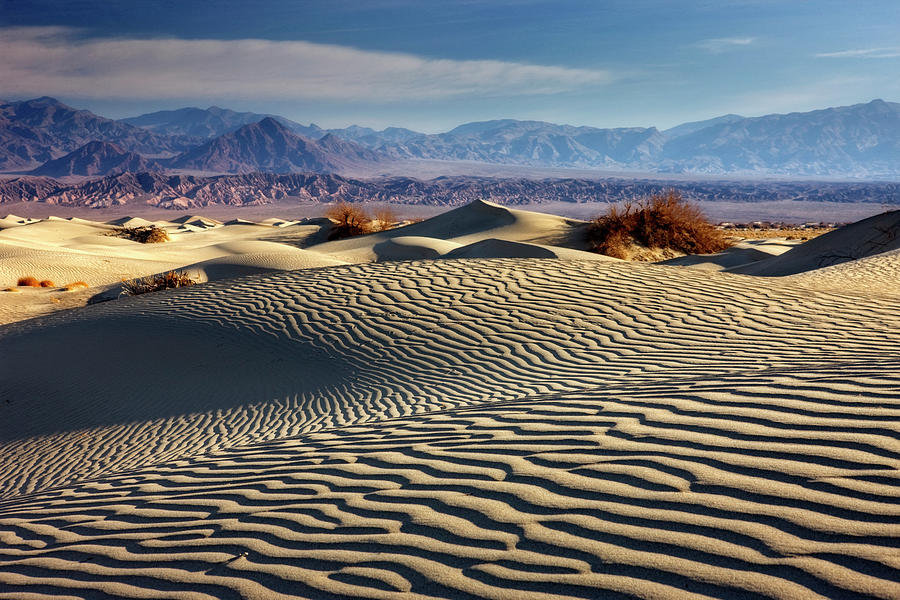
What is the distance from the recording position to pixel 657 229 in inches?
820

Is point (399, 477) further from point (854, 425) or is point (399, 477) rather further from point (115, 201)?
point (115, 201)

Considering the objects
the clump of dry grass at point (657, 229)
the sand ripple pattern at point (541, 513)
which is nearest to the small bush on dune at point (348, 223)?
the clump of dry grass at point (657, 229)

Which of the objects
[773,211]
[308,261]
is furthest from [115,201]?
[308,261]

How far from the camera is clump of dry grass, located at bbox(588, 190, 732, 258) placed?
20.6 metres

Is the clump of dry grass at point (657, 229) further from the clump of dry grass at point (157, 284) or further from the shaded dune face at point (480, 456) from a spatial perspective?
the clump of dry grass at point (157, 284)

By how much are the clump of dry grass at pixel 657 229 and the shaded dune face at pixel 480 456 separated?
1178 cm

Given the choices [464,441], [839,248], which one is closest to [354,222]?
[839,248]

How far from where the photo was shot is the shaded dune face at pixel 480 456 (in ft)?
8.25

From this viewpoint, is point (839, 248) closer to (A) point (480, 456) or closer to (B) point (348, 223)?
(A) point (480, 456)

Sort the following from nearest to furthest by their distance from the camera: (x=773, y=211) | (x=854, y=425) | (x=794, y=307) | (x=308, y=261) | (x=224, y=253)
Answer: (x=854, y=425)
(x=794, y=307)
(x=308, y=261)
(x=224, y=253)
(x=773, y=211)

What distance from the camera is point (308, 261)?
19.0 metres

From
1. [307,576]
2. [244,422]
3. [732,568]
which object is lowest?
[244,422]

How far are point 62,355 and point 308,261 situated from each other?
9.91 m

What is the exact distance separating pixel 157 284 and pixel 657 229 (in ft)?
47.9
